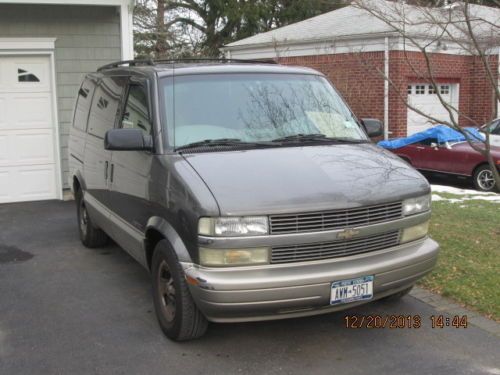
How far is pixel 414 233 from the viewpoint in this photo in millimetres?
4250

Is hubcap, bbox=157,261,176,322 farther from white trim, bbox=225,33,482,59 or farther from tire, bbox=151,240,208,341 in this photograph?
white trim, bbox=225,33,482,59

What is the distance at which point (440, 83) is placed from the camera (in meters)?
17.6

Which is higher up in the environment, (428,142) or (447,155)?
(428,142)

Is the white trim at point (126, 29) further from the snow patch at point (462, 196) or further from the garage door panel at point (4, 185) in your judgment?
the snow patch at point (462, 196)

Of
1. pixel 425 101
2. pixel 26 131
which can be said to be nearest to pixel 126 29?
pixel 26 131

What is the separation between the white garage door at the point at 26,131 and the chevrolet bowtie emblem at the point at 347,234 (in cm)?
706

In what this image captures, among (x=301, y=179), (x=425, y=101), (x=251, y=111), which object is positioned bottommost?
(x=301, y=179)

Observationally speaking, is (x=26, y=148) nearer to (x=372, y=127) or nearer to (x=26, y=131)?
(x=26, y=131)

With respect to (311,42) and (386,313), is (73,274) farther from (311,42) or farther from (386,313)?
(311,42)

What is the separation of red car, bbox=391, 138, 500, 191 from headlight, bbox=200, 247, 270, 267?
8.87 meters

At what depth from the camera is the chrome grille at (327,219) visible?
367cm

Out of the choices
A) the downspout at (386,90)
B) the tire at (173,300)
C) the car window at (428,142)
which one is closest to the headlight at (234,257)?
the tire at (173,300)

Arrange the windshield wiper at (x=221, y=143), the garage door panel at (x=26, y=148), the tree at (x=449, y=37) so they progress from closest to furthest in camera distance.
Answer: the windshield wiper at (x=221, y=143)
the tree at (x=449, y=37)
the garage door panel at (x=26, y=148)

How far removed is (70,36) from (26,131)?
5.62ft
